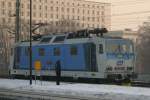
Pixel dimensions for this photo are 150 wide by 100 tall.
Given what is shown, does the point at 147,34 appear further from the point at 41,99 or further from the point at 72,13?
the point at 41,99

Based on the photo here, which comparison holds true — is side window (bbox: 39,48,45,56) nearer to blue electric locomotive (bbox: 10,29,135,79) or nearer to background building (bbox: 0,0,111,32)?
blue electric locomotive (bbox: 10,29,135,79)

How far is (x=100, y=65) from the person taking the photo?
31.0 m

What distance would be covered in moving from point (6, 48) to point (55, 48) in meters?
51.2

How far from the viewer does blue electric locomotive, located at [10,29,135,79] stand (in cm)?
3125

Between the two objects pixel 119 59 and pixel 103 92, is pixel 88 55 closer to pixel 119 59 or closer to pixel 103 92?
pixel 119 59

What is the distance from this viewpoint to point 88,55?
1256 inches

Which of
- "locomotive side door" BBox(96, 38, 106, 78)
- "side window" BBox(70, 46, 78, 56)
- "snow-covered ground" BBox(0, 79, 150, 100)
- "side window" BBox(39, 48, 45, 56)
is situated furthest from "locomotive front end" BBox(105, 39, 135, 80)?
"side window" BBox(39, 48, 45, 56)

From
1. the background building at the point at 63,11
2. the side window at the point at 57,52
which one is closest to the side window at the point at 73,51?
the side window at the point at 57,52

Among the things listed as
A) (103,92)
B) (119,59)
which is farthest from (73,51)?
(103,92)

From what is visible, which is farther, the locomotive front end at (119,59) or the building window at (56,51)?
the building window at (56,51)

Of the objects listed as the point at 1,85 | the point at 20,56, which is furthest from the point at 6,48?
the point at 1,85

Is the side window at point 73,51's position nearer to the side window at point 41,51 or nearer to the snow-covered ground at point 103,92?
the side window at point 41,51

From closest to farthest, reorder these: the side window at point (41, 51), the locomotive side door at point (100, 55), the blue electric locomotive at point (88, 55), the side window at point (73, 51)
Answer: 1. the locomotive side door at point (100, 55)
2. the blue electric locomotive at point (88, 55)
3. the side window at point (73, 51)
4. the side window at point (41, 51)

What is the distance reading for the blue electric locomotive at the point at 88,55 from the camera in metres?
31.2
